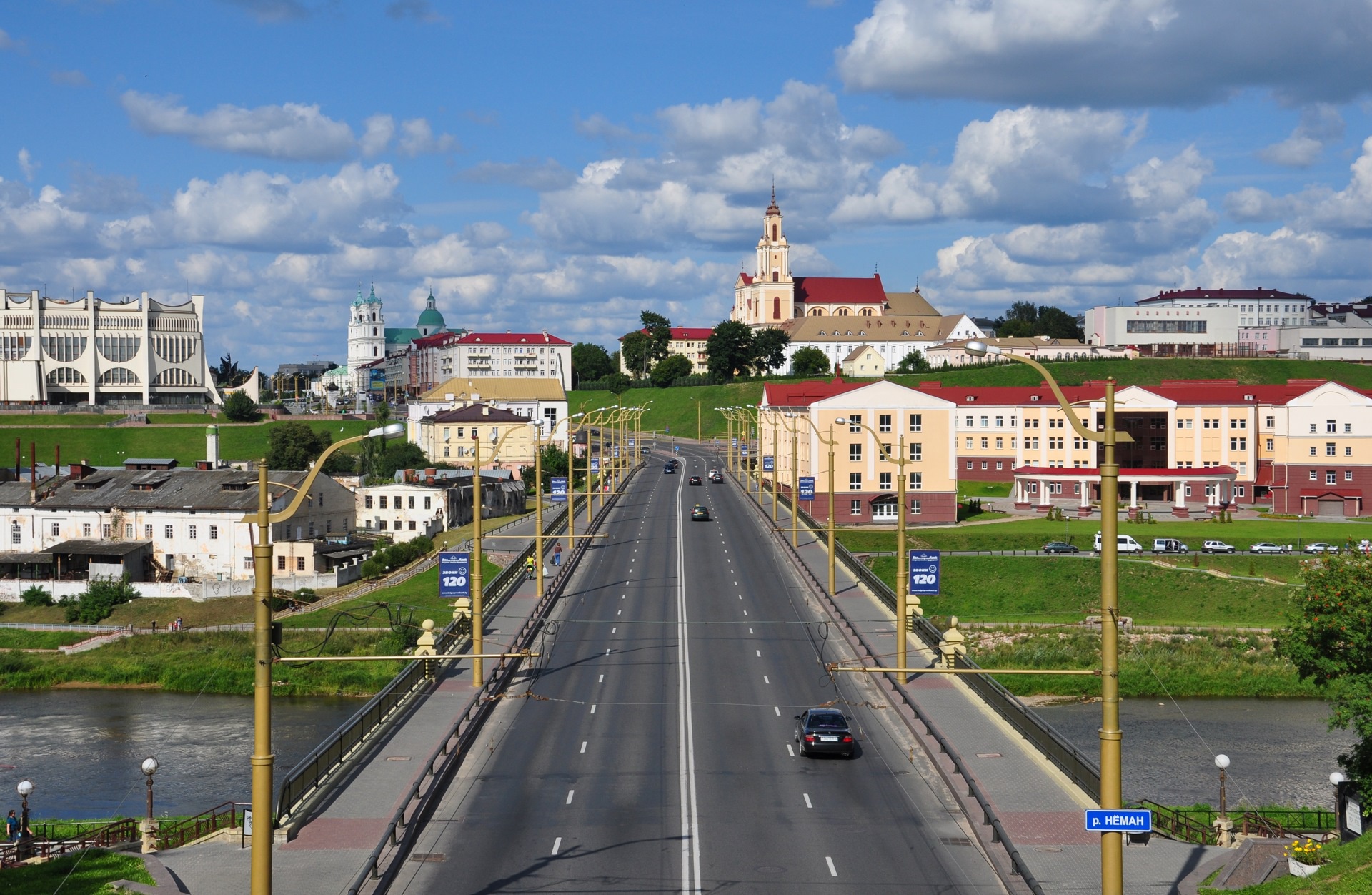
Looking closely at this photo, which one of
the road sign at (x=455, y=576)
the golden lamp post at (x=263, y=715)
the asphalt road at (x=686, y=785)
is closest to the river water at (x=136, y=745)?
the road sign at (x=455, y=576)

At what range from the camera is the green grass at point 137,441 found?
573 ft

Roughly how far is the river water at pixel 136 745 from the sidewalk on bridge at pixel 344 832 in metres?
6.26

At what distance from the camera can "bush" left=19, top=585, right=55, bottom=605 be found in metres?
85.6

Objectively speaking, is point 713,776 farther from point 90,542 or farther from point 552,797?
point 90,542

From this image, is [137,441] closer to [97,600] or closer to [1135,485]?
[97,600]

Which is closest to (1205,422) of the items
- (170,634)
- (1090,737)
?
(1090,737)

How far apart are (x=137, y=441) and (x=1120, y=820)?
182138 mm

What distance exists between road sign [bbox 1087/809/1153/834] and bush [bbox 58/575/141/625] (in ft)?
247

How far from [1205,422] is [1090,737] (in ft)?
235

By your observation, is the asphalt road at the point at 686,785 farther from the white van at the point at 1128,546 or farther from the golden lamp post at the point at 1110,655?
the white van at the point at 1128,546

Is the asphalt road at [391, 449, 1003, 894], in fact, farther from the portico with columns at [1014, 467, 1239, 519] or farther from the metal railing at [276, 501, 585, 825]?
the portico with columns at [1014, 467, 1239, 519]

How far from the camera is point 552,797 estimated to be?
30.8 metres

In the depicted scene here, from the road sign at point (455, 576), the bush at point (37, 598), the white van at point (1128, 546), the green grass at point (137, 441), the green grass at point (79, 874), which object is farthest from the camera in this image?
the green grass at point (137, 441)

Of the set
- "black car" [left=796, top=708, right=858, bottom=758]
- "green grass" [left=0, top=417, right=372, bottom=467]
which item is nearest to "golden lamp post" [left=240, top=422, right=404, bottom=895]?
"black car" [left=796, top=708, right=858, bottom=758]
